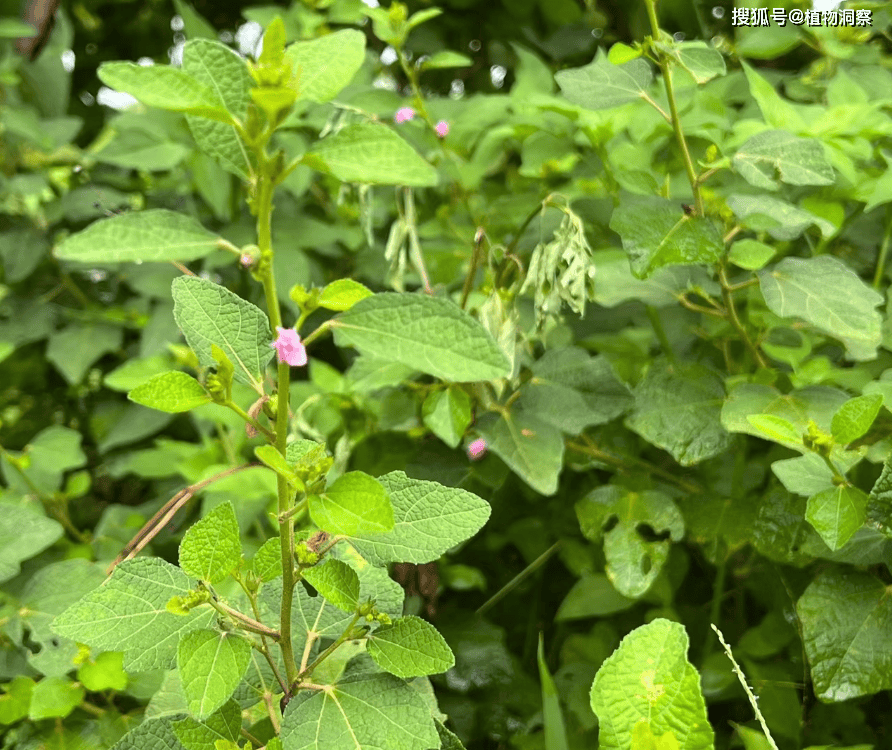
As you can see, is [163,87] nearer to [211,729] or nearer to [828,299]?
[211,729]

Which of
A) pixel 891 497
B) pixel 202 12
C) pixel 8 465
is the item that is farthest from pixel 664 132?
pixel 202 12

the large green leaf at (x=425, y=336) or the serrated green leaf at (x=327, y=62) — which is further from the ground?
the serrated green leaf at (x=327, y=62)

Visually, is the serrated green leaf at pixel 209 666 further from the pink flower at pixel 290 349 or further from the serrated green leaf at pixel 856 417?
the serrated green leaf at pixel 856 417

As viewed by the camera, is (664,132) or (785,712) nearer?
(785,712)

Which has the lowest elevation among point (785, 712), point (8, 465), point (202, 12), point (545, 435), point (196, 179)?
point (785, 712)

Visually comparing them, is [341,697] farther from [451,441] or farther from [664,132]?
[664,132]

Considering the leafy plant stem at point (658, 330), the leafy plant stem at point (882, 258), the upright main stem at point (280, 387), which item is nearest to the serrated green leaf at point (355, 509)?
the upright main stem at point (280, 387)

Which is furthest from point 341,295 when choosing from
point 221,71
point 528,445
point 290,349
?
point 528,445
